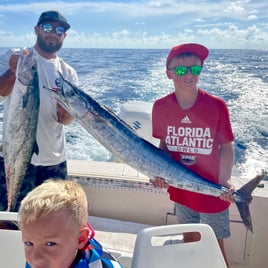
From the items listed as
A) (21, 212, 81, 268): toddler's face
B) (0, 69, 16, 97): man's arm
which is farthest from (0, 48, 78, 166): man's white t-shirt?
(21, 212, 81, 268): toddler's face

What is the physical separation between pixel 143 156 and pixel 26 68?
2.56 feet

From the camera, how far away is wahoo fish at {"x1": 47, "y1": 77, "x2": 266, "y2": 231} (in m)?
1.99

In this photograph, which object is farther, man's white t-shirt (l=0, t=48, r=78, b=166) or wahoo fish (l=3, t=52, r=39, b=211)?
man's white t-shirt (l=0, t=48, r=78, b=166)

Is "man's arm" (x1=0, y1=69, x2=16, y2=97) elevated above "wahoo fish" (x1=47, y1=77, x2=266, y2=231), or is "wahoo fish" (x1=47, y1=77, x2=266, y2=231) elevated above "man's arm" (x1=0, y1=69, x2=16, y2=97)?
"man's arm" (x1=0, y1=69, x2=16, y2=97)

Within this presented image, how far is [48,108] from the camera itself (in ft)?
7.22

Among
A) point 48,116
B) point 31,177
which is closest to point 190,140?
point 48,116

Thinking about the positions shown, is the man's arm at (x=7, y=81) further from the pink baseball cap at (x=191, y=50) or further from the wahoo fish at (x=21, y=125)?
the pink baseball cap at (x=191, y=50)

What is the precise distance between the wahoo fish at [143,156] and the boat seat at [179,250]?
0.56m

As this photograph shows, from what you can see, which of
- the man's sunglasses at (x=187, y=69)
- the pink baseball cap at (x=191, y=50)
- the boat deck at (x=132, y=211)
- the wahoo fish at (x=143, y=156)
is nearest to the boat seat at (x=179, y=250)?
the wahoo fish at (x=143, y=156)

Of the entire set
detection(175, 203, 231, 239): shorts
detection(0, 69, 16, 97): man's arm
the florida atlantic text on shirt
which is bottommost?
detection(175, 203, 231, 239): shorts

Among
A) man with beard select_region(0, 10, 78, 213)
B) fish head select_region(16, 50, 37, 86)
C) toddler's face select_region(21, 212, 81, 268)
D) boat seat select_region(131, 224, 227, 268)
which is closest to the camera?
toddler's face select_region(21, 212, 81, 268)

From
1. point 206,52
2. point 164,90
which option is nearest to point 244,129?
point 164,90

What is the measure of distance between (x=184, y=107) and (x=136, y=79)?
26.1ft

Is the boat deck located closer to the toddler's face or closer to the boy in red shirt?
the boy in red shirt
